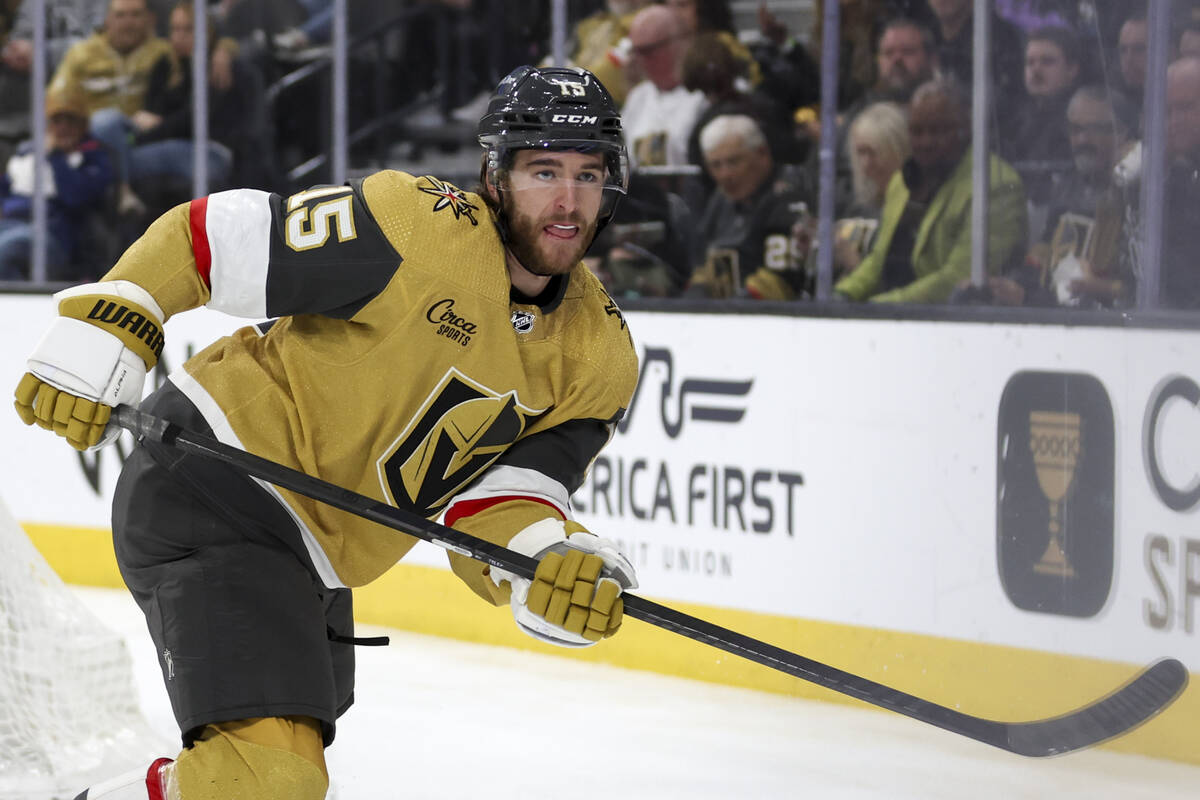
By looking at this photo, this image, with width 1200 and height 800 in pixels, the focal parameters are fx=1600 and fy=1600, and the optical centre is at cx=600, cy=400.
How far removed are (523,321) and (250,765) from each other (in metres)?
0.63

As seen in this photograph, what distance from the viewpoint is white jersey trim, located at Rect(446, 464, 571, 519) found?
2.11m

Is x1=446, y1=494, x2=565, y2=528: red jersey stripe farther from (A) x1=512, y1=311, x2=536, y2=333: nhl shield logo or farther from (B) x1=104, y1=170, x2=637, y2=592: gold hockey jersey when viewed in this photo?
(A) x1=512, y1=311, x2=536, y2=333: nhl shield logo

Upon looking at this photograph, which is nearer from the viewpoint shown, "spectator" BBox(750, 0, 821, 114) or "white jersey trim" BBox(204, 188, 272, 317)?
"white jersey trim" BBox(204, 188, 272, 317)

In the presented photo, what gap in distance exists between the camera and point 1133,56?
297 centimetres

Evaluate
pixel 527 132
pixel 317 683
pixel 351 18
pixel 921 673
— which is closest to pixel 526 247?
pixel 527 132

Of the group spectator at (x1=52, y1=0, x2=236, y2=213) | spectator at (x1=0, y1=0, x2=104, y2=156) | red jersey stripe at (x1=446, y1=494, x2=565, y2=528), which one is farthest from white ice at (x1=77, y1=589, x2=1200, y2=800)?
spectator at (x1=0, y1=0, x2=104, y2=156)

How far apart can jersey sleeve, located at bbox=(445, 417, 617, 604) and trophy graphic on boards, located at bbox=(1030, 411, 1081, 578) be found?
1220 mm

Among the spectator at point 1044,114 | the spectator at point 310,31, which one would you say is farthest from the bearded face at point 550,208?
the spectator at point 310,31

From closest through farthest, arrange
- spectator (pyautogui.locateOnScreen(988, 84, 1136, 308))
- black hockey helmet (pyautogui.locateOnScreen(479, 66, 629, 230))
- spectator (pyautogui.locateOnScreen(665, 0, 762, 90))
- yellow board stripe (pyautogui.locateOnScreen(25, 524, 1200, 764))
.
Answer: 1. black hockey helmet (pyautogui.locateOnScreen(479, 66, 629, 230))
2. yellow board stripe (pyautogui.locateOnScreen(25, 524, 1200, 764))
3. spectator (pyautogui.locateOnScreen(988, 84, 1136, 308))
4. spectator (pyautogui.locateOnScreen(665, 0, 762, 90))

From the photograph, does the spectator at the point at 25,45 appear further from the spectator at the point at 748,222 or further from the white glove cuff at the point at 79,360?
the white glove cuff at the point at 79,360

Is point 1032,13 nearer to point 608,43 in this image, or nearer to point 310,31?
point 608,43

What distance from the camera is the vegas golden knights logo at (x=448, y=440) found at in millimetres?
1983

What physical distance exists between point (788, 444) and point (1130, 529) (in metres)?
0.80

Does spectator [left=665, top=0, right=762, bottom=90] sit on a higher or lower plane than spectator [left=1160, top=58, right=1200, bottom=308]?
higher
